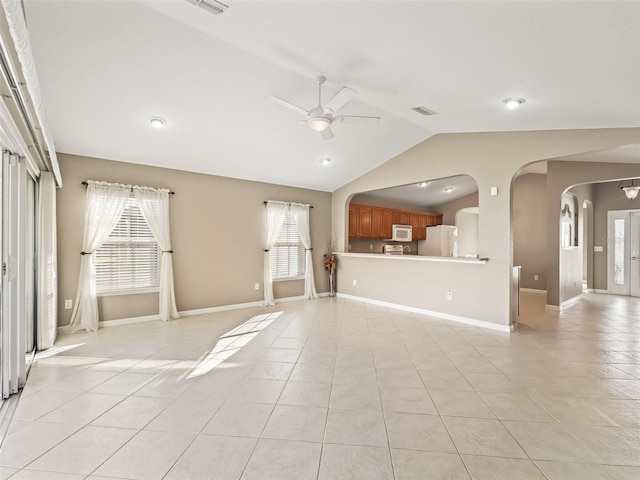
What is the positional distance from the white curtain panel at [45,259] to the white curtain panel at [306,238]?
3.90 m

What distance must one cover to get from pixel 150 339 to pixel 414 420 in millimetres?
3445

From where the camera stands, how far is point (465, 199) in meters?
9.19

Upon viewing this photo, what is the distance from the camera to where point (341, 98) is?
2990 millimetres

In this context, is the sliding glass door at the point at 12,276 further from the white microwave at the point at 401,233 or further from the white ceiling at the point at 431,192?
the white microwave at the point at 401,233

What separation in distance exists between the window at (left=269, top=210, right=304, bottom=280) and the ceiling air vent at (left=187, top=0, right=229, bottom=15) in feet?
14.4

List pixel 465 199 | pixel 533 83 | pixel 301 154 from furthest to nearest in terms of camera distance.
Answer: pixel 465 199 < pixel 301 154 < pixel 533 83

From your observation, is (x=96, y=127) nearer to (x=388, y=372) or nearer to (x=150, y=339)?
(x=150, y=339)

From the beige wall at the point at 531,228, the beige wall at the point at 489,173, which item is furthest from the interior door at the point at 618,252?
the beige wall at the point at 489,173

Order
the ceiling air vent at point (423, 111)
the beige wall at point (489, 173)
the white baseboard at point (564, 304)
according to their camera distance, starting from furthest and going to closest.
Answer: the white baseboard at point (564, 304) → the beige wall at point (489, 173) → the ceiling air vent at point (423, 111)

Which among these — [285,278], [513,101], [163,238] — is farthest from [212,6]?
[285,278]

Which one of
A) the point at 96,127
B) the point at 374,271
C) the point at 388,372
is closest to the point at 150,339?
the point at 96,127

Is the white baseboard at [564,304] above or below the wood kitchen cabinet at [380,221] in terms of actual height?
below

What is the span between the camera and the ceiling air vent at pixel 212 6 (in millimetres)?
2283

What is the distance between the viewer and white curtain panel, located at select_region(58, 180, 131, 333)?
4.46 metres
